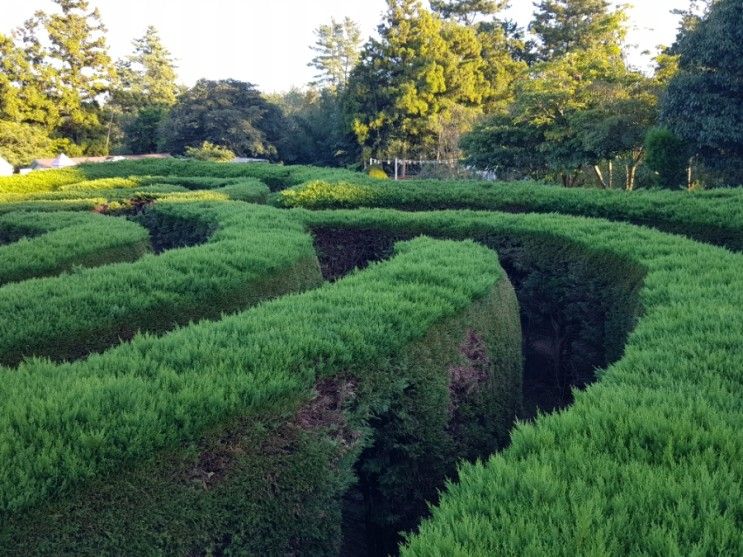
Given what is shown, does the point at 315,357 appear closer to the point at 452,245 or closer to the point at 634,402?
the point at 634,402

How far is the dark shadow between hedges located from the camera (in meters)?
6.27

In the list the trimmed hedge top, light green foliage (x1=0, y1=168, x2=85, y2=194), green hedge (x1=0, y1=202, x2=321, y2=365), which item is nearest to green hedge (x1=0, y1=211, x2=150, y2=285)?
green hedge (x1=0, y1=202, x2=321, y2=365)

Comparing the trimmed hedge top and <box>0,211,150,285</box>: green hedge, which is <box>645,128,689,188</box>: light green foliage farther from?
the trimmed hedge top

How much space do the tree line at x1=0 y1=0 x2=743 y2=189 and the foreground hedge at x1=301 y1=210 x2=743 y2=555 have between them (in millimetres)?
16843

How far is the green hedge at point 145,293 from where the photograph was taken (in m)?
4.34

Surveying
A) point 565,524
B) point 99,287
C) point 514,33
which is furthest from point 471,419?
point 514,33

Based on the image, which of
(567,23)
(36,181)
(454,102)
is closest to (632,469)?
(36,181)

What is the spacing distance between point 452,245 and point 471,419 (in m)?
2.99

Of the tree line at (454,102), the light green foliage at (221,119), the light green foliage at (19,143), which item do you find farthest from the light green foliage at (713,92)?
the light green foliage at (19,143)

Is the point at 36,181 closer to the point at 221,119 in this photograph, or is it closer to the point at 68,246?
the point at 68,246

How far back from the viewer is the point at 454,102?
40656mm

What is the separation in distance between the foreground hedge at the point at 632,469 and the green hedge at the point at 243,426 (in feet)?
2.81

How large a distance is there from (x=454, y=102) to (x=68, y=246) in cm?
3643

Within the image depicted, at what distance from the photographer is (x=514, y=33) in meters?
49.8
